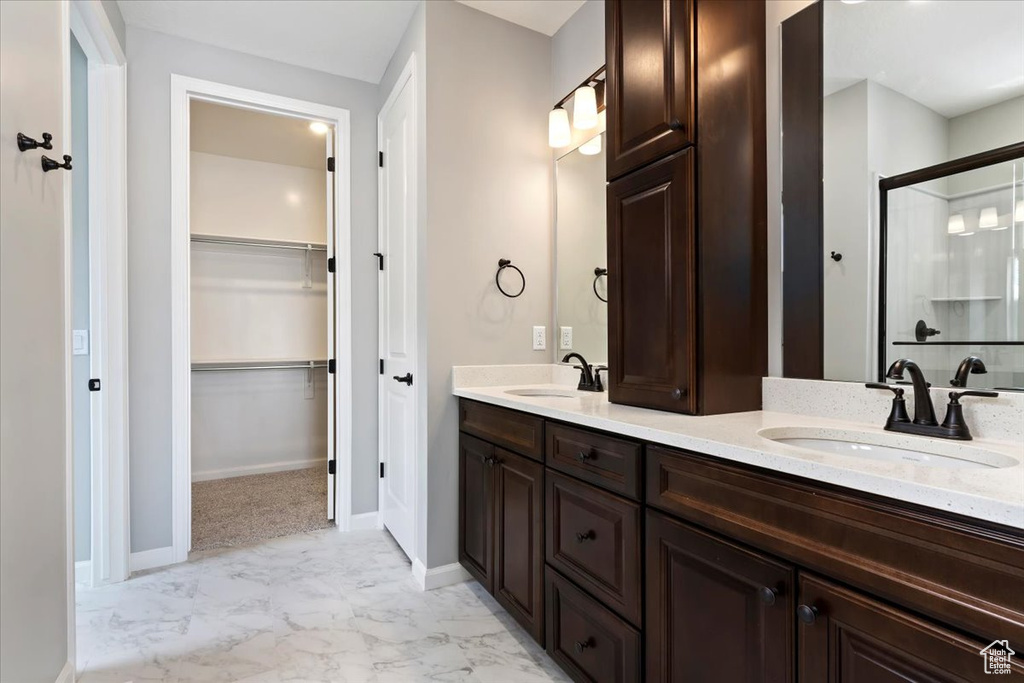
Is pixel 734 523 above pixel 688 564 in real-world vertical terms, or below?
above

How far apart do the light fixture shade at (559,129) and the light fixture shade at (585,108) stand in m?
0.14

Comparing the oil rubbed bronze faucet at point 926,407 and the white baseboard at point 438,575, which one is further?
the white baseboard at point 438,575

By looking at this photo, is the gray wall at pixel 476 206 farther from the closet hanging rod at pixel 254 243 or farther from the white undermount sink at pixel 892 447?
the closet hanging rod at pixel 254 243

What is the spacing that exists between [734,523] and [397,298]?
→ 2.06 meters

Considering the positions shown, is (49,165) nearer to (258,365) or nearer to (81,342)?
(81,342)

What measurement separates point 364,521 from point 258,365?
6.54ft

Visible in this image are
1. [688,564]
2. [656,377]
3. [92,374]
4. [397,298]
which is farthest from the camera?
[397,298]

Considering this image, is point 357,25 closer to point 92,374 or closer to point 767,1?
point 767,1

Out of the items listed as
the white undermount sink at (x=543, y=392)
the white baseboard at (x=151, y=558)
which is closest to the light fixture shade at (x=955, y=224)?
the white undermount sink at (x=543, y=392)

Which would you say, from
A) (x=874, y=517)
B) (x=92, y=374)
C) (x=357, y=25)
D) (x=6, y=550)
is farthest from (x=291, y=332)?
(x=874, y=517)

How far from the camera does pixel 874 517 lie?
2.56ft

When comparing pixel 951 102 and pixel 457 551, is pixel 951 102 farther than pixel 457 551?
No

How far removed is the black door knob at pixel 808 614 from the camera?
85 cm

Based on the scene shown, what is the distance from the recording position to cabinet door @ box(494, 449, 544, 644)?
1672mm
